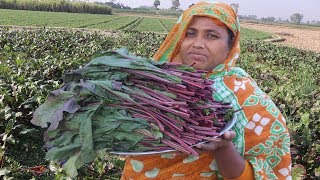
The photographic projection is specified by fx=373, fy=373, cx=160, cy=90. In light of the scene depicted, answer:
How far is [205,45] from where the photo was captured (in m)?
1.48

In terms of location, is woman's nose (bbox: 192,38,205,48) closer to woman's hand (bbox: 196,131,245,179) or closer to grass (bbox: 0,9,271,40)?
woman's hand (bbox: 196,131,245,179)

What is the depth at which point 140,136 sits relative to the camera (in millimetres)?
1212

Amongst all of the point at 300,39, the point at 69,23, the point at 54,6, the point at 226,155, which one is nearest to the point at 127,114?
the point at 226,155

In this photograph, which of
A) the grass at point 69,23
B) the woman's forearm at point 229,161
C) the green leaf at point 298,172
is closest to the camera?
the woman's forearm at point 229,161

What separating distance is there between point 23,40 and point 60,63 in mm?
5612

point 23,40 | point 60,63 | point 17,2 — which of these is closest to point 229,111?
point 60,63

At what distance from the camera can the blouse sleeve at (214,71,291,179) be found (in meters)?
1.44

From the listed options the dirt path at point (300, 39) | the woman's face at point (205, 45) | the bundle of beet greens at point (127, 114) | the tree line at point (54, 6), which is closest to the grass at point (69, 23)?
the dirt path at point (300, 39)

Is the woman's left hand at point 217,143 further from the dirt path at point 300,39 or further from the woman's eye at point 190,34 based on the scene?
the dirt path at point 300,39

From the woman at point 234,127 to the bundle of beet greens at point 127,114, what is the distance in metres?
0.17

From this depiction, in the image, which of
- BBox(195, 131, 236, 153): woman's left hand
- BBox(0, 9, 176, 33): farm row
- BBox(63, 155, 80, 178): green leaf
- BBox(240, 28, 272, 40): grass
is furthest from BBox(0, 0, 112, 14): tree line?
BBox(195, 131, 236, 153): woman's left hand

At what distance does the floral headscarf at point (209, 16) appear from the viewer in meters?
1.51

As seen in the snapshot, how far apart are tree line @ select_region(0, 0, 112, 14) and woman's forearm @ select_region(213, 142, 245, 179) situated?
47225 mm

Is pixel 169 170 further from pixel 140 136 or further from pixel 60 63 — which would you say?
pixel 60 63
